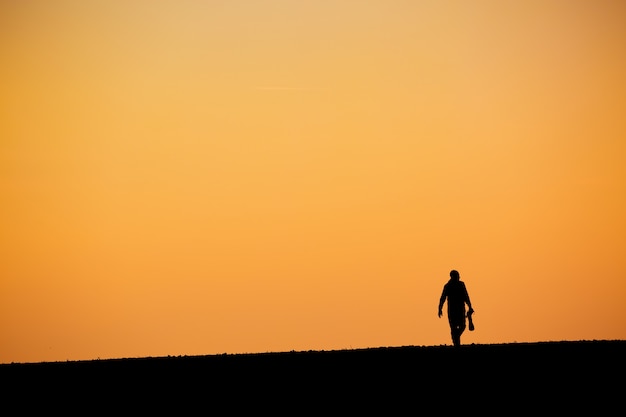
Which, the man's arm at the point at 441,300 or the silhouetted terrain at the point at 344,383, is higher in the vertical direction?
the man's arm at the point at 441,300

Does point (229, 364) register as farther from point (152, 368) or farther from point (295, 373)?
point (295, 373)

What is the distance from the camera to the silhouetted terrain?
15797 mm

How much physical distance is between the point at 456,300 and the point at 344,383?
29.1ft

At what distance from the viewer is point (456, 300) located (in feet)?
89.4

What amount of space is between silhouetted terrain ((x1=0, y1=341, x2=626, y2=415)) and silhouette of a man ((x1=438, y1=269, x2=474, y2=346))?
1500mm

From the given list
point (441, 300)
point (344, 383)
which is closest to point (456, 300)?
point (441, 300)

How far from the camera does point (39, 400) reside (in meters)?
17.8

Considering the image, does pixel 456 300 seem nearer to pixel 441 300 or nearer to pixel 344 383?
pixel 441 300

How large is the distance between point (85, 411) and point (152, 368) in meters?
7.15

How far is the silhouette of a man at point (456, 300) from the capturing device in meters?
27.3

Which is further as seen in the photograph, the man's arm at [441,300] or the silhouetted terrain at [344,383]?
the man's arm at [441,300]

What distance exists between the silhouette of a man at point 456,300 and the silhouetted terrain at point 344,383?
1500 mm

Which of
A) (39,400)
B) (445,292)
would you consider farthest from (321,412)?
(445,292)

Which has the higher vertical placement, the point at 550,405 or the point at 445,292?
the point at 445,292
